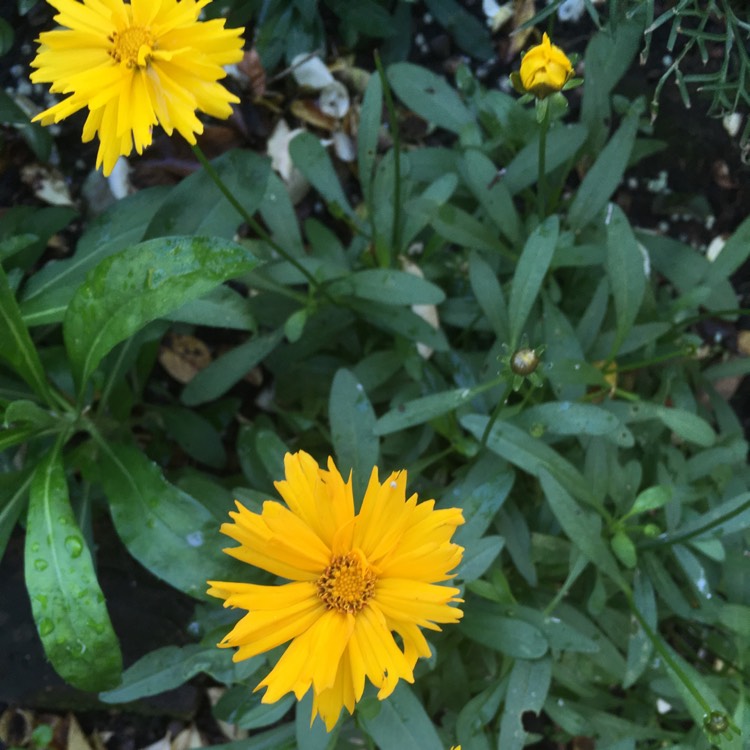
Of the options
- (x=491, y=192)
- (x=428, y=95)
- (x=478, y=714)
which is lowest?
(x=478, y=714)

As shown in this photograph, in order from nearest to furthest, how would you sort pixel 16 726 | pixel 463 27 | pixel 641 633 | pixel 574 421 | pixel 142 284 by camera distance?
pixel 142 284
pixel 574 421
pixel 641 633
pixel 16 726
pixel 463 27

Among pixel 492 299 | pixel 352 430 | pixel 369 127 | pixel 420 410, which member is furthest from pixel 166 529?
pixel 369 127

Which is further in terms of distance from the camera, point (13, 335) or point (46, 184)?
point (46, 184)

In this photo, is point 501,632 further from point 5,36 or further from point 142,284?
point 5,36

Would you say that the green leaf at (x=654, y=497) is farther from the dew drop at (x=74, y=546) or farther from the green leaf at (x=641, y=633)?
the dew drop at (x=74, y=546)

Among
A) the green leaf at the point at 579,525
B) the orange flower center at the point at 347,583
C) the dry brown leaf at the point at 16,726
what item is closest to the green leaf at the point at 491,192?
the green leaf at the point at 579,525

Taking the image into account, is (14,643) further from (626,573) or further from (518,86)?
(518,86)
